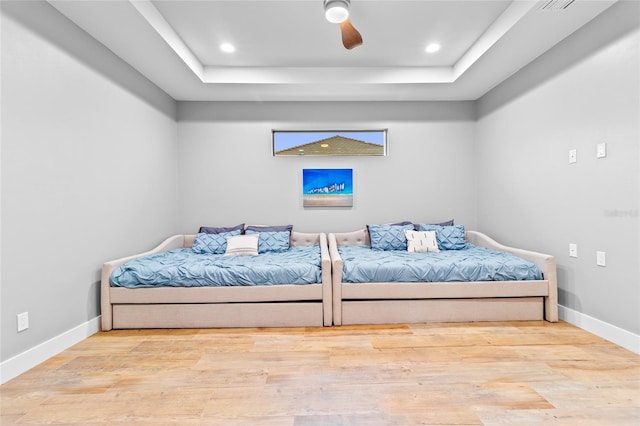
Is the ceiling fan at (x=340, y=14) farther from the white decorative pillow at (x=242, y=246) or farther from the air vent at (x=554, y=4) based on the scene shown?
the white decorative pillow at (x=242, y=246)

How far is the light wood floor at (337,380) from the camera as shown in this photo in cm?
138

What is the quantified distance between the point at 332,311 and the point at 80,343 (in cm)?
189

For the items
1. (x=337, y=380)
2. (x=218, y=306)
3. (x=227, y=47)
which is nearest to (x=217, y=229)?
(x=218, y=306)

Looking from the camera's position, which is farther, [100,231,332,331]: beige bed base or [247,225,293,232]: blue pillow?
[247,225,293,232]: blue pillow

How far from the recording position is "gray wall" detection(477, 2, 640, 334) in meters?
2.00

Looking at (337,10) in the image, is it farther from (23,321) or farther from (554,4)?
(23,321)

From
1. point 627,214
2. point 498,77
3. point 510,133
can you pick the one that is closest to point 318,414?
point 627,214

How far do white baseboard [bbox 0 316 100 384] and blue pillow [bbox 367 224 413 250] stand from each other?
2.72 m

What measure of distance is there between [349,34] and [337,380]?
229 cm

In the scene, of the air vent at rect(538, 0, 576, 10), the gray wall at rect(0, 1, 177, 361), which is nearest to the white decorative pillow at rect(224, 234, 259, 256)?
the gray wall at rect(0, 1, 177, 361)

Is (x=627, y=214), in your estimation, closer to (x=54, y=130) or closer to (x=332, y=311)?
(x=332, y=311)

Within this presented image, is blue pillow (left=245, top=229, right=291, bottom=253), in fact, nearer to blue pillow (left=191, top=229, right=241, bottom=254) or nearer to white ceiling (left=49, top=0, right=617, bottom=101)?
blue pillow (left=191, top=229, right=241, bottom=254)

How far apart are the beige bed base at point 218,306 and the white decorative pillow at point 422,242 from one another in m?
1.20

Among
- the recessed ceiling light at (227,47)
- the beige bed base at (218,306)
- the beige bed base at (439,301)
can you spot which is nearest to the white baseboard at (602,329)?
the beige bed base at (439,301)
